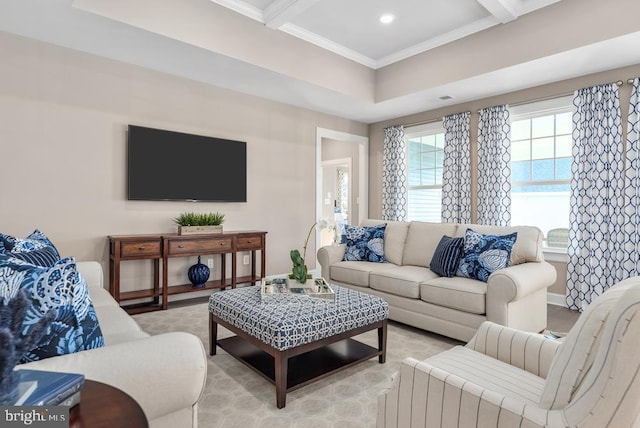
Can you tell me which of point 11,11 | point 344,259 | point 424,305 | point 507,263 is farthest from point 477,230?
point 11,11

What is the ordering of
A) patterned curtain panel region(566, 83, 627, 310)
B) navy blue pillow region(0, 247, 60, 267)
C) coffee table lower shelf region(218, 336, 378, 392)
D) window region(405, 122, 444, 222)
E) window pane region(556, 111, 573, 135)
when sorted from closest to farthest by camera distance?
1. navy blue pillow region(0, 247, 60, 267)
2. coffee table lower shelf region(218, 336, 378, 392)
3. patterned curtain panel region(566, 83, 627, 310)
4. window pane region(556, 111, 573, 135)
5. window region(405, 122, 444, 222)

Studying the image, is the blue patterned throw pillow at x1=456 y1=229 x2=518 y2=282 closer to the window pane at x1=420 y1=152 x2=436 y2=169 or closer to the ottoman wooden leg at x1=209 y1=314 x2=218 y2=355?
the ottoman wooden leg at x1=209 y1=314 x2=218 y2=355

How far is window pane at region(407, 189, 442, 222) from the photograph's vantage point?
5.64 metres

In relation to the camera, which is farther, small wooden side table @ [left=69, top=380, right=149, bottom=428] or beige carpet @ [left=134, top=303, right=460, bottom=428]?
beige carpet @ [left=134, top=303, right=460, bottom=428]

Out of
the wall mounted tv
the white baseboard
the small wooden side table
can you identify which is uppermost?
the wall mounted tv

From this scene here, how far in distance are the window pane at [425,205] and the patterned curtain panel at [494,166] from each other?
2.78 feet

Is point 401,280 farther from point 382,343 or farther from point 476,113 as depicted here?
point 476,113

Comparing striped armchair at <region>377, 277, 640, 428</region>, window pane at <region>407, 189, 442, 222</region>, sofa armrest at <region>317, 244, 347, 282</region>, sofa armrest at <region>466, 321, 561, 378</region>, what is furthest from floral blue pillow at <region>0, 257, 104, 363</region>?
window pane at <region>407, 189, 442, 222</region>

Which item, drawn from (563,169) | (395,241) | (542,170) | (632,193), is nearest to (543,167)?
(542,170)

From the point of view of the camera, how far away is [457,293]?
2805mm

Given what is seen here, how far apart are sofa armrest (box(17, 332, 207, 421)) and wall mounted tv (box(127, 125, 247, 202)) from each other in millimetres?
3141

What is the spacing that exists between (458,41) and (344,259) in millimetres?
2864

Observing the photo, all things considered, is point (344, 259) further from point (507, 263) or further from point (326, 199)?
point (326, 199)

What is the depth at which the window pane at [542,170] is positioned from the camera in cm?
440
